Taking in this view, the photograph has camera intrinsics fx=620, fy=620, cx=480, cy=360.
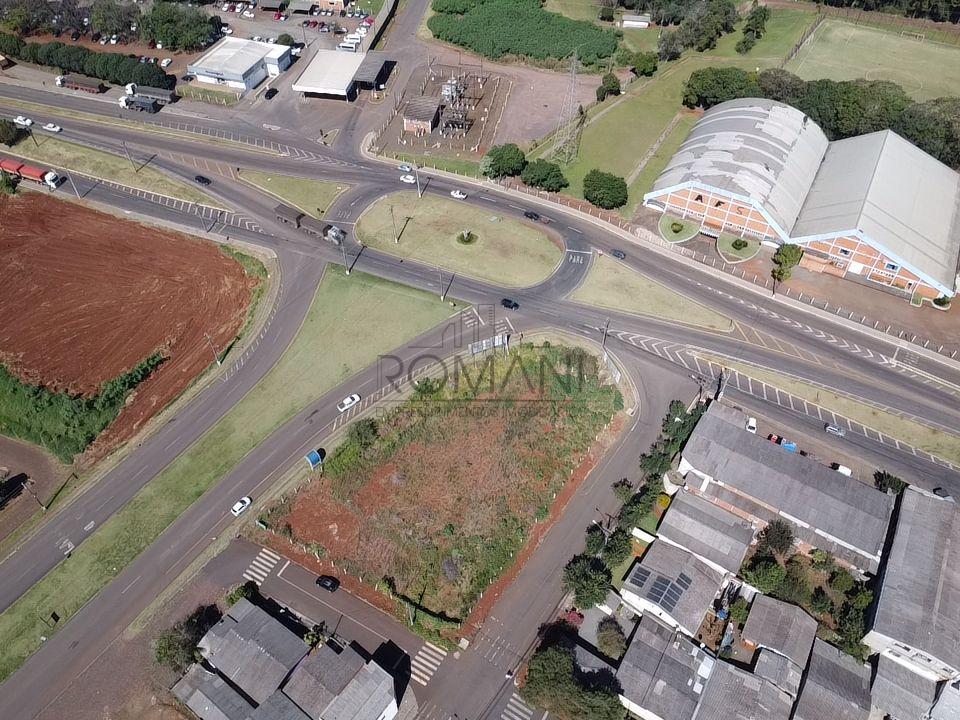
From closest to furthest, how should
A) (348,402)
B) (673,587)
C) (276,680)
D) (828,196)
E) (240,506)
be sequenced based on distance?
(276,680) < (673,587) < (240,506) < (348,402) < (828,196)

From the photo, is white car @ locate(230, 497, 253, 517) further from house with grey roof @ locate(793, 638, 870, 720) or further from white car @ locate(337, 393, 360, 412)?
house with grey roof @ locate(793, 638, 870, 720)

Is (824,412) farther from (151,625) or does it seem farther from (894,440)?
(151,625)

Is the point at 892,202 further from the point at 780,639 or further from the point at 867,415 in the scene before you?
the point at 780,639

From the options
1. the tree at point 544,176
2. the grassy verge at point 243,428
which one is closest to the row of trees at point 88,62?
the grassy verge at point 243,428

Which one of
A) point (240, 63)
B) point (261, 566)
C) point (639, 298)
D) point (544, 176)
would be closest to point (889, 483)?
point (639, 298)

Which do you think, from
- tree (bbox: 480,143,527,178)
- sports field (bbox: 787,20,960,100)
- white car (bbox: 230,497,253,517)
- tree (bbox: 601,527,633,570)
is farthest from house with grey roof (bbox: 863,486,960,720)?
sports field (bbox: 787,20,960,100)

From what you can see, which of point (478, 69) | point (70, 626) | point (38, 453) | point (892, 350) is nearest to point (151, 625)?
point (70, 626)
